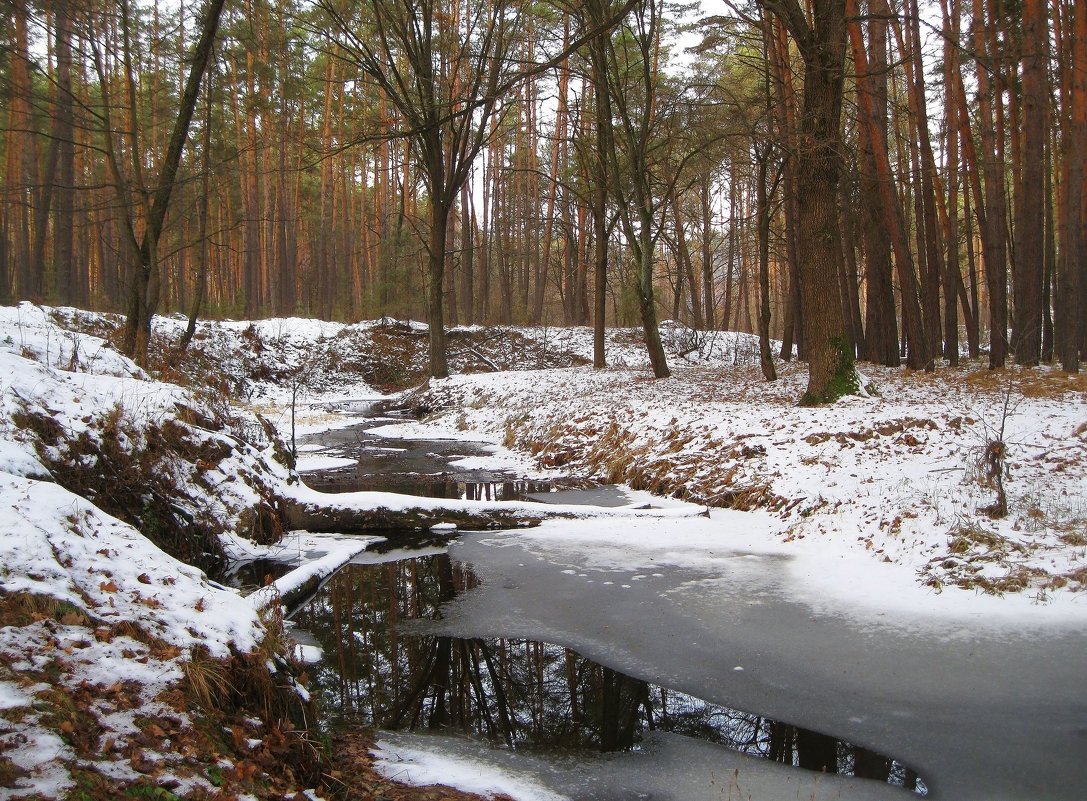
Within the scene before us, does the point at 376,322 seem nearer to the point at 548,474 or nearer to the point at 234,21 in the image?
the point at 234,21

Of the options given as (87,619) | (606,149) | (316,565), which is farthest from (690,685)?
(606,149)

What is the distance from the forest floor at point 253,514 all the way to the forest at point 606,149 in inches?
88.9

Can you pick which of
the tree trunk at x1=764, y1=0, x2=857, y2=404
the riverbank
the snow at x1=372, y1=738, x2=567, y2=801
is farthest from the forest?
the snow at x1=372, y1=738, x2=567, y2=801

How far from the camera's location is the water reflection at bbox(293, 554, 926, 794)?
12.2 ft

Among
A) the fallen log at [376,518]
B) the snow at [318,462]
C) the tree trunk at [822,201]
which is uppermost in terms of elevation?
the tree trunk at [822,201]

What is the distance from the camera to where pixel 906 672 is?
4.44m

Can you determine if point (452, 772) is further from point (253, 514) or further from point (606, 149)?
point (606, 149)

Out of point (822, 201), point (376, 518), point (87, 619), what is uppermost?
point (822, 201)

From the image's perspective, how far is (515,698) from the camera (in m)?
4.23

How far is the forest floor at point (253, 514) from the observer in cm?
275

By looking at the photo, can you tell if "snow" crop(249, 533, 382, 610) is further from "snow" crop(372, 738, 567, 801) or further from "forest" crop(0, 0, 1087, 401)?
"forest" crop(0, 0, 1087, 401)

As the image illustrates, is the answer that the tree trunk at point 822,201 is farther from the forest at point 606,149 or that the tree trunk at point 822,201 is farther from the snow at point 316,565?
the snow at point 316,565

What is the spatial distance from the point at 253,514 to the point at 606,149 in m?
13.7

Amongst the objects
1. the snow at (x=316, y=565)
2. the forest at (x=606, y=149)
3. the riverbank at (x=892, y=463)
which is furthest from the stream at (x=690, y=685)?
the forest at (x=606, y=149)
